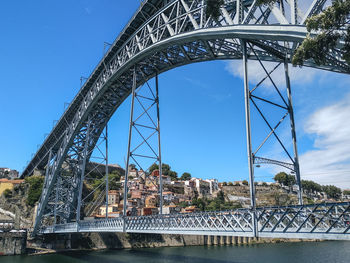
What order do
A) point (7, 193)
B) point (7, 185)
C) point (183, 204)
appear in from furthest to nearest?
1. point (183, 204)
2. point (7, 185)
3. point (7, 193)

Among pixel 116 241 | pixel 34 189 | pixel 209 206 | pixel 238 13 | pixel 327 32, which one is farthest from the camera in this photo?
pixel 209 206

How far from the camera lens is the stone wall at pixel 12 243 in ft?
102

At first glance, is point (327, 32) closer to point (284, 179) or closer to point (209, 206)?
point (209, 206)

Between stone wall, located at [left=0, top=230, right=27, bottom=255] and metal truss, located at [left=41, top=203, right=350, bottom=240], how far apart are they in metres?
21.0

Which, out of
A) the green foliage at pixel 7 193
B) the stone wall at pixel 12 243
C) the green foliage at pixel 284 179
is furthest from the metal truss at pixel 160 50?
the green foliage at pixel 284 179

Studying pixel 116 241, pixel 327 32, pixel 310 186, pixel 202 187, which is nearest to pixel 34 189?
pixel 116 241

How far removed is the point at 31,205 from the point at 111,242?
605 inches

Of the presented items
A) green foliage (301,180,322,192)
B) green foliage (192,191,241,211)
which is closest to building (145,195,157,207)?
green foliage (192,191,241,211)

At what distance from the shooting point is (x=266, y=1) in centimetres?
726

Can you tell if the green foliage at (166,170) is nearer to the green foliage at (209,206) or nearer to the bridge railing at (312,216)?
the green foliage at (209,206)

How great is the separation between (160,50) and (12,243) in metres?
27.0

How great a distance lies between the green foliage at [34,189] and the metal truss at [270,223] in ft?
114

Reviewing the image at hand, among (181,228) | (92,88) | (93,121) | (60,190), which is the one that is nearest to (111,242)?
(60,190)

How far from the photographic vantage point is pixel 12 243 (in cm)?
3139
